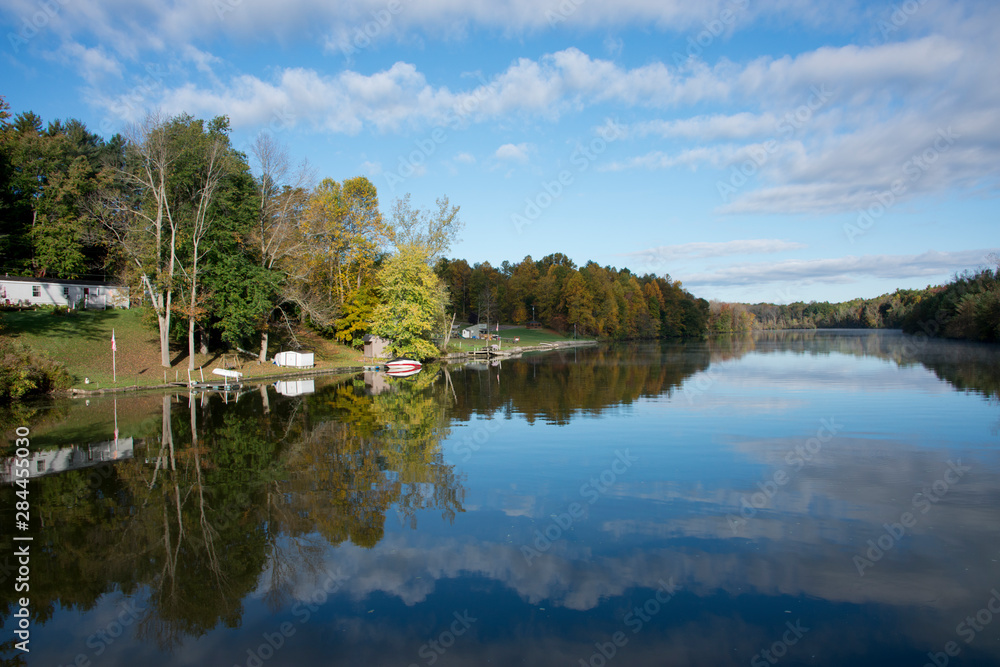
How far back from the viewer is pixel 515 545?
897 cm

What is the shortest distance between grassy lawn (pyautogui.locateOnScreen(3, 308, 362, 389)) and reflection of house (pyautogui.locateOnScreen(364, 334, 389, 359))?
693 centimetres

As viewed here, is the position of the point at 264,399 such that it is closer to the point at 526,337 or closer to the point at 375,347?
the point at 375,347

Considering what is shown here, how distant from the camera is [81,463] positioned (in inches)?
552

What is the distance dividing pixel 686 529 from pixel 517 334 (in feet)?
308

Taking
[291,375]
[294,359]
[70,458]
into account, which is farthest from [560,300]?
[70,458]

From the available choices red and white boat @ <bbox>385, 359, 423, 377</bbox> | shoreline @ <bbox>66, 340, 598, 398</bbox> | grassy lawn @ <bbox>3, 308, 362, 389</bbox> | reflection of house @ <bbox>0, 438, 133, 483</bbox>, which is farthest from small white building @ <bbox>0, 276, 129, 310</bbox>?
reflection of house @ <bbox>0, 438, 133, 483</bbox>

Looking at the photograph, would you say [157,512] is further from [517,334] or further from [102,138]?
[517,334]

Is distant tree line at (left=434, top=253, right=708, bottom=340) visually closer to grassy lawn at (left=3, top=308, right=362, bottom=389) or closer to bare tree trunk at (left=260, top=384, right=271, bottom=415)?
grassy lawn at (left=3, top=308, right=362, bottom=389)

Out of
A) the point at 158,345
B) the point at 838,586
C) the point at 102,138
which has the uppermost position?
the point at 102,138

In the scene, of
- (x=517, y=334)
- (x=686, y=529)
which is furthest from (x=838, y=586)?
(x=517, y=334)

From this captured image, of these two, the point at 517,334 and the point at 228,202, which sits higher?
the point at 228,202

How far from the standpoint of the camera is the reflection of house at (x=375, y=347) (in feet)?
168

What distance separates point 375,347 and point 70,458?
121ft

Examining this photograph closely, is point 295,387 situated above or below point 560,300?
below
